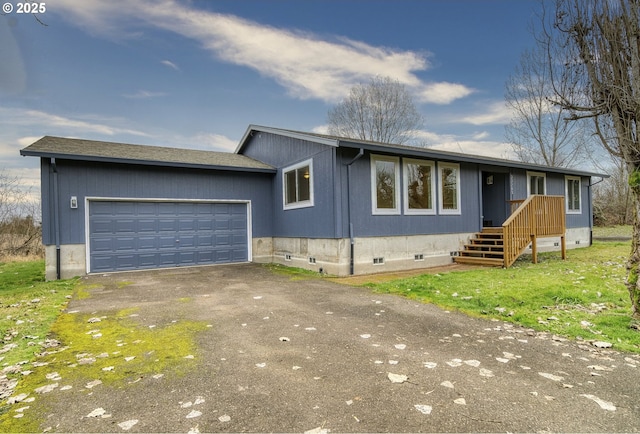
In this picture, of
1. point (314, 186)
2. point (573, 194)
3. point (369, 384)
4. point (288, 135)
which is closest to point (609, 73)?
point (369, 384)

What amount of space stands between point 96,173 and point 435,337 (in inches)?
382

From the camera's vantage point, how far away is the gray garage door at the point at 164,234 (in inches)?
374

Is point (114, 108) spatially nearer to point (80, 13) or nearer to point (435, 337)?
point (80, 13)

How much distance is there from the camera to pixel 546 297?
5312 millimetres

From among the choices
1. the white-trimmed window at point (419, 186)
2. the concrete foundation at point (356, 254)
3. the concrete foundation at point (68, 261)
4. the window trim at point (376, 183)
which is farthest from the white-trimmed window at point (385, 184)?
the concrete foundation at point (68, 261)

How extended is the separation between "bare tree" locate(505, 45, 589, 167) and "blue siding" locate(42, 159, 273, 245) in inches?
749

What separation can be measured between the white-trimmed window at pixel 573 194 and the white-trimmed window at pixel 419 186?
26.8 ft

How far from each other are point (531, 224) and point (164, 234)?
1090cm

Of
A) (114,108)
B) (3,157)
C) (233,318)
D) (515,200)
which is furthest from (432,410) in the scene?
→ (3,157)

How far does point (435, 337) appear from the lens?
381 centimetres

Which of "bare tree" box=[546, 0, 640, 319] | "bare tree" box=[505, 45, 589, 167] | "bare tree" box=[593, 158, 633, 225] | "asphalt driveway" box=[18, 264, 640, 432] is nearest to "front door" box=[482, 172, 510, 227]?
"bare tree" box=[546, 0, 640, 319]

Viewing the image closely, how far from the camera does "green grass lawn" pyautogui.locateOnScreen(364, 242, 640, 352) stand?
3961 mm

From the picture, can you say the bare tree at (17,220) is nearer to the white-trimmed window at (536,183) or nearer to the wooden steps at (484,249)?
the wooden steps at (484,249)

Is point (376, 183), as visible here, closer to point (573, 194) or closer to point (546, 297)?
point (546, 297)
